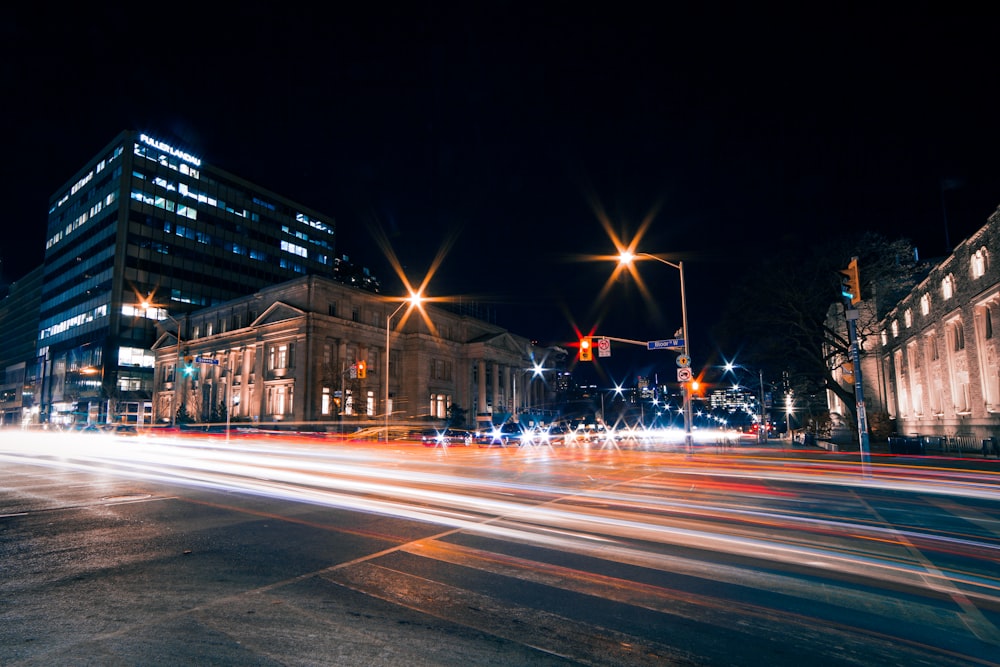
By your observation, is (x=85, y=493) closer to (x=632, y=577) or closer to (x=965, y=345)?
(x=632, y=577)

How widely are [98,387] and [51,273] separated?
111 feet

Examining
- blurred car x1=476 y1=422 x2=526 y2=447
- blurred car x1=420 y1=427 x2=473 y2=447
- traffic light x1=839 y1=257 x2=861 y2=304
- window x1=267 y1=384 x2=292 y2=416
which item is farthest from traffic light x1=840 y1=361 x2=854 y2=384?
window x1=267 y1=384 x2=292 y2=416

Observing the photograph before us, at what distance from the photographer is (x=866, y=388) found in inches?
2152

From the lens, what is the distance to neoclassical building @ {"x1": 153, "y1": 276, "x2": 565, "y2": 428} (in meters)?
65.6

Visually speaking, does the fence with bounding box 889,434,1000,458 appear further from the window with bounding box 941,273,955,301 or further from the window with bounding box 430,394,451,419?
the window with bounding box 430,394,451,419

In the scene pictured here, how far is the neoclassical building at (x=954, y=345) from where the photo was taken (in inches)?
1142

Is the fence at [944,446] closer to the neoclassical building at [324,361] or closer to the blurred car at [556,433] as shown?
the blurred car at [556,433]

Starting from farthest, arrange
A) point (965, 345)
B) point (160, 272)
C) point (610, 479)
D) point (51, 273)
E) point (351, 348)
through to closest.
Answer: point (51, 273) → point (160, 272) → point (351, 348) → point (965, 345) → point (610, 479)

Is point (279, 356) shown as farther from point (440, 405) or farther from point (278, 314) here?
point (440, 405)

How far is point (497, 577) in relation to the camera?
6449 mm

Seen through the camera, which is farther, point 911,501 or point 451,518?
point 911,501

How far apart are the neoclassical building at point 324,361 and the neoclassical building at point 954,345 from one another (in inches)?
1815

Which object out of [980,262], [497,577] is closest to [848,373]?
[980,262]

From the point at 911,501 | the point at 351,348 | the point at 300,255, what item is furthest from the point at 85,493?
the point at 300,255
